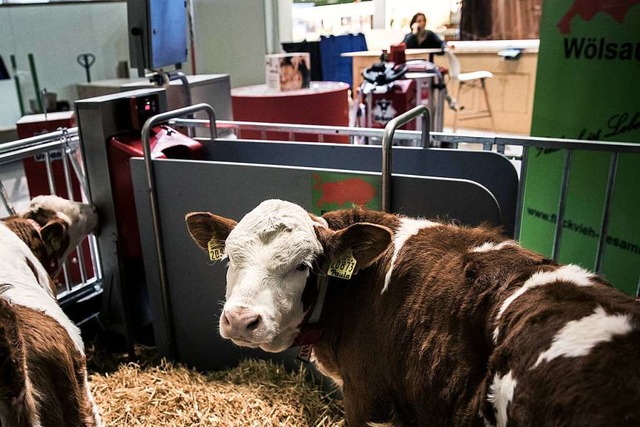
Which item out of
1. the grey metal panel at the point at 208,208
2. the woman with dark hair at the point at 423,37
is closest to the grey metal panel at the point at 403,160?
the grey metal panel at the point at 208,208

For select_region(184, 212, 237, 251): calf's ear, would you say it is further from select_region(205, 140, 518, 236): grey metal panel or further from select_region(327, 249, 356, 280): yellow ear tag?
select_region(205, 140, 518, 236): grey metal panel

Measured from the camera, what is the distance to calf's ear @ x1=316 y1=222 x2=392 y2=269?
169 centimetres

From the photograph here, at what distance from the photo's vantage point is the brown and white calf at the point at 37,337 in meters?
1.49

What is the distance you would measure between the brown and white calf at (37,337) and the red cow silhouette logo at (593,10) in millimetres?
2838

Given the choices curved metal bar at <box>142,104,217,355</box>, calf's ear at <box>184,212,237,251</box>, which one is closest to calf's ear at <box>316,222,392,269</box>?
calf's ear at <box>184,212,237,251</box>

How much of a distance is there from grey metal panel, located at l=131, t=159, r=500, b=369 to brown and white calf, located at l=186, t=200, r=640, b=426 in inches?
12.1

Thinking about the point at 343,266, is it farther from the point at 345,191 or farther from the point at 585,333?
the point at 585,333

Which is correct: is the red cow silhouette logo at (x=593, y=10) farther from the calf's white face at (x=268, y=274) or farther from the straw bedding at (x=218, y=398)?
the straw bedding at (x=218, y=398)

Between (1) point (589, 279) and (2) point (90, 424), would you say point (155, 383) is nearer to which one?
(2) point (90, 424)

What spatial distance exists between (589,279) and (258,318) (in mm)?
859

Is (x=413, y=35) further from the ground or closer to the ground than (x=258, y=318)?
further from the ground

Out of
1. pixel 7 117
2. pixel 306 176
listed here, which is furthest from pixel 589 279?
pixel 7 117

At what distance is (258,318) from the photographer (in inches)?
60.8

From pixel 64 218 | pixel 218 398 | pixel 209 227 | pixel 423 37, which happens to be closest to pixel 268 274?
pixel 209 227
